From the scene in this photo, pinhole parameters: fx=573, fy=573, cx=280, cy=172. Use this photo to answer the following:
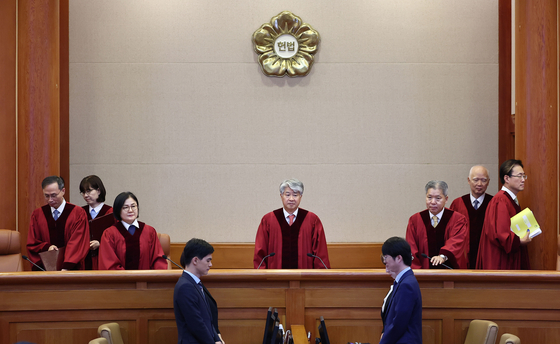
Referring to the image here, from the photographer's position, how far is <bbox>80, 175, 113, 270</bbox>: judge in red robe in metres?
4.80

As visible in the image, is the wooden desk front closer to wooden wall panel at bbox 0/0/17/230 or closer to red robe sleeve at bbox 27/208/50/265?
red robe sleeve at bbox 27/208/50/265

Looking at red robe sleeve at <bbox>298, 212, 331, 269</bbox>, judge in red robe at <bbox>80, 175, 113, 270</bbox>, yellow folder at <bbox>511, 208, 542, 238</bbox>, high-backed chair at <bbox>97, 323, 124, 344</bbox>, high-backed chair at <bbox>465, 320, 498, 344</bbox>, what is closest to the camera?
high-backed chair at <bbox>97, 323, 124, 344</bbox>

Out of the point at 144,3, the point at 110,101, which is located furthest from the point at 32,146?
the point at 144,3

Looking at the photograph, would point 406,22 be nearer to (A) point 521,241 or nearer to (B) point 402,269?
(A) point 521,241

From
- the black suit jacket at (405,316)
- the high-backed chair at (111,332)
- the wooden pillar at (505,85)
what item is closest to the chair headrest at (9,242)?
the high-backed chair at (111,332)

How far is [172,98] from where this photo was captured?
19.7 feet

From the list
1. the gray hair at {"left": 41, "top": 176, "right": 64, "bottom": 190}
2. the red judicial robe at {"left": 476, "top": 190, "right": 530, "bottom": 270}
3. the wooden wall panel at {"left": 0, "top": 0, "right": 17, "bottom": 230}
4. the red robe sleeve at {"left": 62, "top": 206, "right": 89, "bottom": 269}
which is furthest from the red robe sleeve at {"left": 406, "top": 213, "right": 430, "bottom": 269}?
the wooden wall panel at {"left": 0, "top": 0, "right": 17, "bottom": 230}

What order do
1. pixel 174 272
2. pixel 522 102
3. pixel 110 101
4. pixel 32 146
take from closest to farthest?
1. pixel 174 272
2. pixel 522 102
3. pixel 32 146
4. pixel 110 101

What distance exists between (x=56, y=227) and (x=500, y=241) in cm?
347

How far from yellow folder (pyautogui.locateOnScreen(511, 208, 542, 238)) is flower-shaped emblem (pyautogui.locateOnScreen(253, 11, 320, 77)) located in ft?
8.74

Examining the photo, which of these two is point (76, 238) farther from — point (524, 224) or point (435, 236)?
point (524, 224)

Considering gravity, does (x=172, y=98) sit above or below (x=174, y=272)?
above

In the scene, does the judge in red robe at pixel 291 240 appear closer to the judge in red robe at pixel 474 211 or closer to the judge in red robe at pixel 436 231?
the judge in red robe at pixel 436 231

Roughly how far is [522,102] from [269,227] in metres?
2.35
